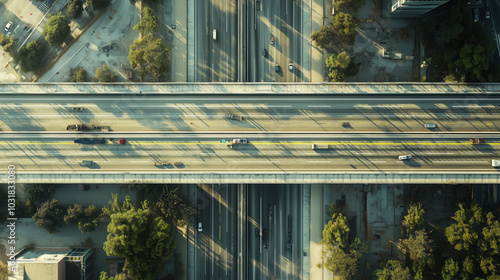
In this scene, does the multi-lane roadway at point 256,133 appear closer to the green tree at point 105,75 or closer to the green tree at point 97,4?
the green tree at point 105,75

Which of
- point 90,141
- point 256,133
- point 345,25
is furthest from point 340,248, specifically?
point 90,141

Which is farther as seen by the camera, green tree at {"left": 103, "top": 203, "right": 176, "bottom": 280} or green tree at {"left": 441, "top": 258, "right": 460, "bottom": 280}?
green tree at {"left": 441, "top": 258, "right": 460, "bottom": 280}

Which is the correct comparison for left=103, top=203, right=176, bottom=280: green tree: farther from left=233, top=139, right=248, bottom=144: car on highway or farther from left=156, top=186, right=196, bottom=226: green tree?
left=233, top=139, right=248, bottom=144: car on highway

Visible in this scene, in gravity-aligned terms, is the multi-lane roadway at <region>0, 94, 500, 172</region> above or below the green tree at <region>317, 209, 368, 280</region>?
above

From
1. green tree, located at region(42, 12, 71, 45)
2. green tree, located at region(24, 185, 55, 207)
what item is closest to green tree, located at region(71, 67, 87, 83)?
green tree, located at region(42, 12, 71, 45)

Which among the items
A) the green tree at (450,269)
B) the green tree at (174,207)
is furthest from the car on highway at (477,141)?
the green tree at (174,207)

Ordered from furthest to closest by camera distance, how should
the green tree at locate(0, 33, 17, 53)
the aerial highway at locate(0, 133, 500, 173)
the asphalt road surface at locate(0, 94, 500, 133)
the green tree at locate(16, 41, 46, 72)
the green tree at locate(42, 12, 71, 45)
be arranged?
the green tree at locate(0, 33, 17, 53)
the green tree at locate(16, 41, 46, 72)
the green tree at locate(42, 12, 71, 45)
the asphalt road surface at locate(0, 94, 500, 133)
the aerial highway at locate(0, 133, 500, 173)

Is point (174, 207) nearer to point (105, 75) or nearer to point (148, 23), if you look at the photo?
point (105, 75)

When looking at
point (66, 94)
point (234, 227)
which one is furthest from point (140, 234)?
point (66, 94)
